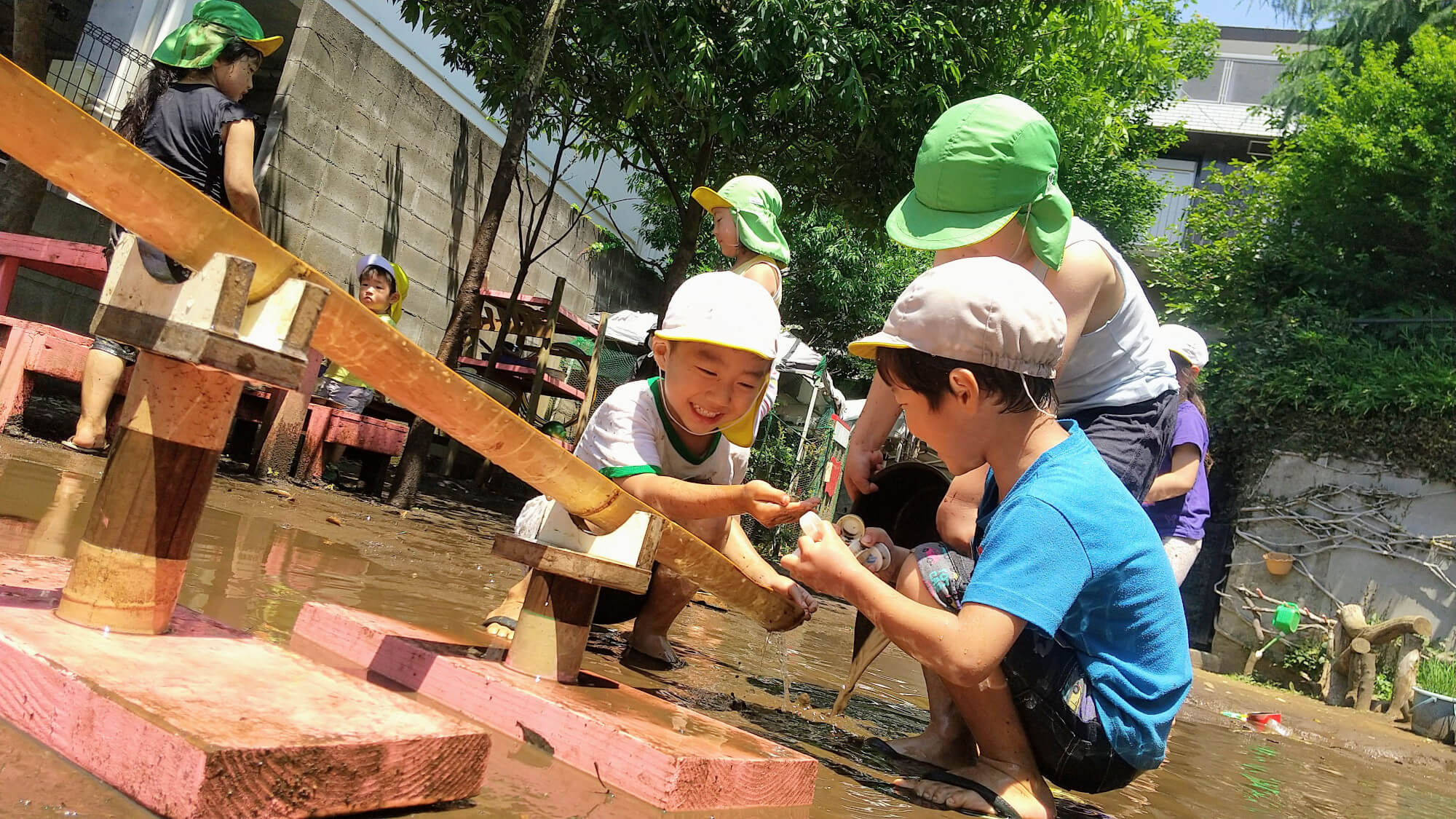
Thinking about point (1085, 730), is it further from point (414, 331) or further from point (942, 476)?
point (414, 331)

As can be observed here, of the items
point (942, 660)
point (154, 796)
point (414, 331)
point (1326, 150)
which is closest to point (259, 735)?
point (154, 796)

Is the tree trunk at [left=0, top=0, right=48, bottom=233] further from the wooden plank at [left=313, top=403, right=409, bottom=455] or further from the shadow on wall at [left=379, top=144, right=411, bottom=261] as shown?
the wooden plank at [left=313, top=403, right=409, bottom=455]

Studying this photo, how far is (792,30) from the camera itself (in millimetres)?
6820

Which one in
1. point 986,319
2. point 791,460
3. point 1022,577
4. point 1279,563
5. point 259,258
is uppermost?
point 1279,563

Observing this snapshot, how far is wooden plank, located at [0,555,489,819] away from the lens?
1.08 m

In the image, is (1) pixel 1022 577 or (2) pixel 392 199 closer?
(1) pixel 1022 577

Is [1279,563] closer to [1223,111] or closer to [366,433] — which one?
[366,433]

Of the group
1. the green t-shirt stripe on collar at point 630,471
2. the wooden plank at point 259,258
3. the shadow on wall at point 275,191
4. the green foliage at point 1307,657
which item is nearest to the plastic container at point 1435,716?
the green foliage at point 1307,657

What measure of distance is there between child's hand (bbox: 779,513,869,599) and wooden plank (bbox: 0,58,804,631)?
36 cm

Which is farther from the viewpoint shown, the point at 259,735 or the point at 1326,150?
the point at 1326,150

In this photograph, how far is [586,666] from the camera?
8.36 ft

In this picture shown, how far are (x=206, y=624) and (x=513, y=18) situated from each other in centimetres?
643

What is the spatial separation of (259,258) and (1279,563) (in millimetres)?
13160

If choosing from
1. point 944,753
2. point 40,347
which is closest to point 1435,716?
point 944,753
